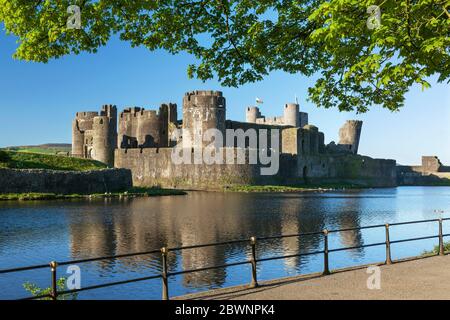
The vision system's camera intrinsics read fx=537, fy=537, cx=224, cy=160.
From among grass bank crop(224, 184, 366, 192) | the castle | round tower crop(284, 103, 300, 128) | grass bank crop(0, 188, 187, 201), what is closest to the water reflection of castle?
grass bank crop(0, 188, 187, 201)

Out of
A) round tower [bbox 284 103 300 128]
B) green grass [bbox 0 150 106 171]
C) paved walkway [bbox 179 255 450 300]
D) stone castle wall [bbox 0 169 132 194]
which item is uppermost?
round tower [bbox 284 103 300 128]

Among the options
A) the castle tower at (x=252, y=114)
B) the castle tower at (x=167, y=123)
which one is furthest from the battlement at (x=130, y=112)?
the castle tower at (x=252, y=114)

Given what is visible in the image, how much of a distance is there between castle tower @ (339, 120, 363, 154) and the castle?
6.11 feet

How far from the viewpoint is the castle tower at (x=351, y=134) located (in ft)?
309

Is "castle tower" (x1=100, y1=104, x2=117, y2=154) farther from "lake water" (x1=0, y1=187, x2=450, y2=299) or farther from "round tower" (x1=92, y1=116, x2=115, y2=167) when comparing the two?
"lake water" (x1=0, y1=187, x2=450, y2=299)

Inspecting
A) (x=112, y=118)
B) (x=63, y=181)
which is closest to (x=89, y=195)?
(x=63, y=181)

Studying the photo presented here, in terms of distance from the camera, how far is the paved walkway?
8.91 m

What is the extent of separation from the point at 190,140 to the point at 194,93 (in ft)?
19.2

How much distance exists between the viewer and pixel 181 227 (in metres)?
25.5

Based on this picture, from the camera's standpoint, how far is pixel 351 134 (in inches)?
3713

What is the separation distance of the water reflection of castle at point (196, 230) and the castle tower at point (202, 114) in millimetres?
29388

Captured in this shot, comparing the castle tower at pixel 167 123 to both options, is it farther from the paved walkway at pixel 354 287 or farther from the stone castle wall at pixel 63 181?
the paved walkway at pixel 354 287

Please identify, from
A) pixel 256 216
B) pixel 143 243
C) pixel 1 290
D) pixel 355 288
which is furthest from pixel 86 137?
pixel 355 288
